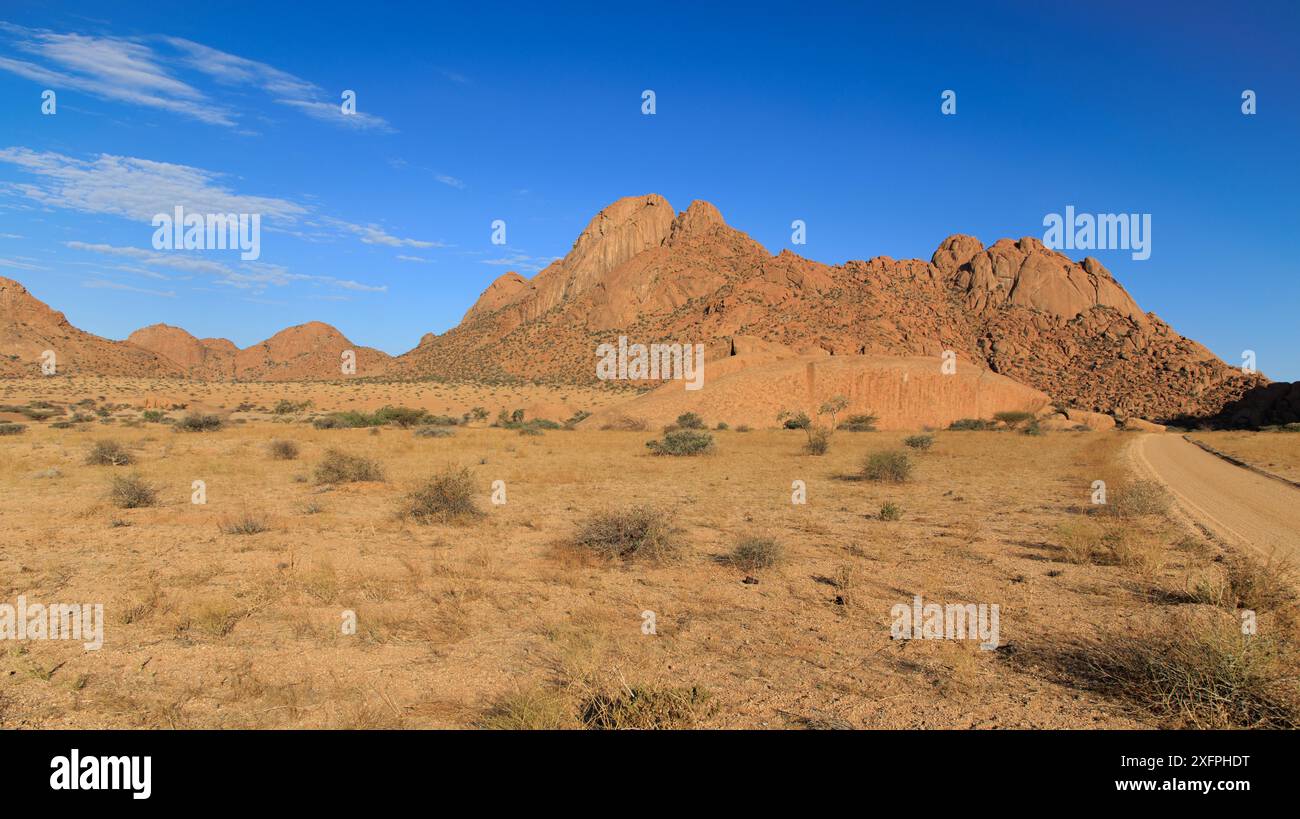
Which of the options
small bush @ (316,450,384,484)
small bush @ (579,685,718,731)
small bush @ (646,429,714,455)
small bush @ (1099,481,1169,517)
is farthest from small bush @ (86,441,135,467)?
small bush @ (1099,481,1169,517)

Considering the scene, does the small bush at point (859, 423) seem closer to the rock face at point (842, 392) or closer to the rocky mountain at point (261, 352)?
the rock face at point (842, 392)

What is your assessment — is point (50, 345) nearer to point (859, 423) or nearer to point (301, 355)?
point (301, 355)

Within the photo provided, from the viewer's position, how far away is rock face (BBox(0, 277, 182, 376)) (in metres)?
77.5

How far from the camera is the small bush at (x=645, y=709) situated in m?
4.14

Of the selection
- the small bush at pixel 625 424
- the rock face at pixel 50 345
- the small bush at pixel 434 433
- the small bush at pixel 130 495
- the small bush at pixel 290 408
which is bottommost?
the small bush at pixel 130 495

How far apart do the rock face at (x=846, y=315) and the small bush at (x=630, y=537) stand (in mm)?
51414

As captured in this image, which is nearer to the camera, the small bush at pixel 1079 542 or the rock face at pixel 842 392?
the small bush at pixel 1079 542

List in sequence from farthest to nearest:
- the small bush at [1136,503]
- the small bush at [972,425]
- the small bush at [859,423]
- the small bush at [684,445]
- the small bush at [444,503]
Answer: the small bush at [972,425] → the small bush at [859,423] → the small bush at [684,445] → the small bush at [1136,503] → the small bush at [444,503]

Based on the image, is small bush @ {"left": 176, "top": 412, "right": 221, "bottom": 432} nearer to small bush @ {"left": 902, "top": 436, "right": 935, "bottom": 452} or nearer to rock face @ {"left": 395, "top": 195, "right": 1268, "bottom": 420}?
small bush @ {"left": 902, "top": 436, "right": 935, "bottom": 452}

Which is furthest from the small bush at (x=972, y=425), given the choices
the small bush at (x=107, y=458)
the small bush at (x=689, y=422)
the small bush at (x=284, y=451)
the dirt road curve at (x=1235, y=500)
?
the small bush at (x=107, y=458)

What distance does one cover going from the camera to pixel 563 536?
10.8m

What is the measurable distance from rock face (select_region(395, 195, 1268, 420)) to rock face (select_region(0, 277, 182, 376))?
123 feet
